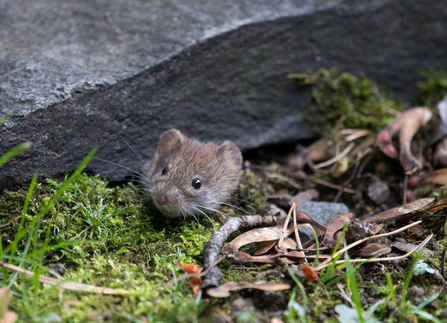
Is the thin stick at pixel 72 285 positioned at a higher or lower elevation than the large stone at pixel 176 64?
lower

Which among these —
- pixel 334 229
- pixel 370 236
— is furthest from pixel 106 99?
pixel 370 236

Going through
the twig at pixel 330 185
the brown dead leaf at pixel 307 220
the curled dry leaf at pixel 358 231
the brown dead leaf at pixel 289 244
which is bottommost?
the twig at pixel 330 185

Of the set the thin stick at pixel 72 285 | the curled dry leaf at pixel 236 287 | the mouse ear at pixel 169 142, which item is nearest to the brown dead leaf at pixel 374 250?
the curled dry leaf at pixel 236 287

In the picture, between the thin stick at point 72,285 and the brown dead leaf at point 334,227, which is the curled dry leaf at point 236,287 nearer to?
the thin stick at point 72,285

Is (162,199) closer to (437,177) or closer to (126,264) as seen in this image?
(126,264)

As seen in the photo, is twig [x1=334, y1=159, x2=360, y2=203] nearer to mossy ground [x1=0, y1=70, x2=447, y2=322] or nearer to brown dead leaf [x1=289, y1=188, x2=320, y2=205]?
brown dead leaf [x1=289, y1=188, x2=320, y2=205]

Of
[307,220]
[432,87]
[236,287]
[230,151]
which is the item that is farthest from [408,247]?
[432,87]

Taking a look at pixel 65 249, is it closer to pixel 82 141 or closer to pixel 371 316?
pixel 82 141

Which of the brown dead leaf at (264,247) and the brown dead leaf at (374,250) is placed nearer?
the brown dead leaf at (374,250)
